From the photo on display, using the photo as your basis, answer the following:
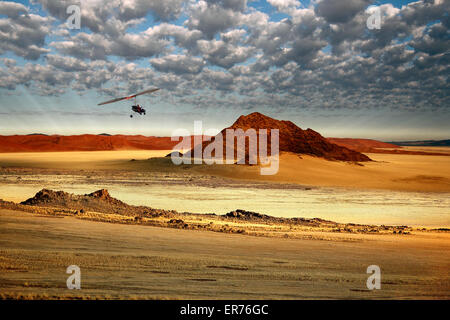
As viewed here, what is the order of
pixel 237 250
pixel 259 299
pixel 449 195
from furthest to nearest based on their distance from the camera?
pixel 449 195 < pixel 237 250 < pixel 259 299

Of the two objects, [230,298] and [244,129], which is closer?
[230,298]

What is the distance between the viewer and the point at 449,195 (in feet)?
70.9

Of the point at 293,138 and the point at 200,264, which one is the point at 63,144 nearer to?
the point at 293,138

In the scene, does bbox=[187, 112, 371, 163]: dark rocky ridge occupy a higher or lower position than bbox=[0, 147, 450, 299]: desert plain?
higher

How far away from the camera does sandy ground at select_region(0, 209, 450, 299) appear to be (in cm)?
429

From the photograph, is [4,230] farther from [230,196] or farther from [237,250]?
[230,196]

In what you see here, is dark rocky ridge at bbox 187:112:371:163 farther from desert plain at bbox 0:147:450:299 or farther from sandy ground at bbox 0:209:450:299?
sandy ground at bbox 0:209:450:299

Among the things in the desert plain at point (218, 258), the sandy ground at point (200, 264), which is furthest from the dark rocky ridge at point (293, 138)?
the sandy ground at point (200, 264)

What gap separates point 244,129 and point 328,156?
11.0m

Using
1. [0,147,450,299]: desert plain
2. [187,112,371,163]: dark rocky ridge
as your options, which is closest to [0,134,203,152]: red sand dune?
[187,112,371,163]: dark rocky ridge

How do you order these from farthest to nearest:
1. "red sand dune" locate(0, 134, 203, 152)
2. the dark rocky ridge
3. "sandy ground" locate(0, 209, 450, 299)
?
"red sand dune" locate(0, 134, 203, 152)
the dark rocky ridge
"sandy ground" locate(0, 209, 450, 299)

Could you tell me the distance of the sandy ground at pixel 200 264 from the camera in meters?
4.29

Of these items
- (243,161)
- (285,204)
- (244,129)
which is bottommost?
(285,204)

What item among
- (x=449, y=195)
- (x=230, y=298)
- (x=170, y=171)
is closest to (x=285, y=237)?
(x=230, y=298)
